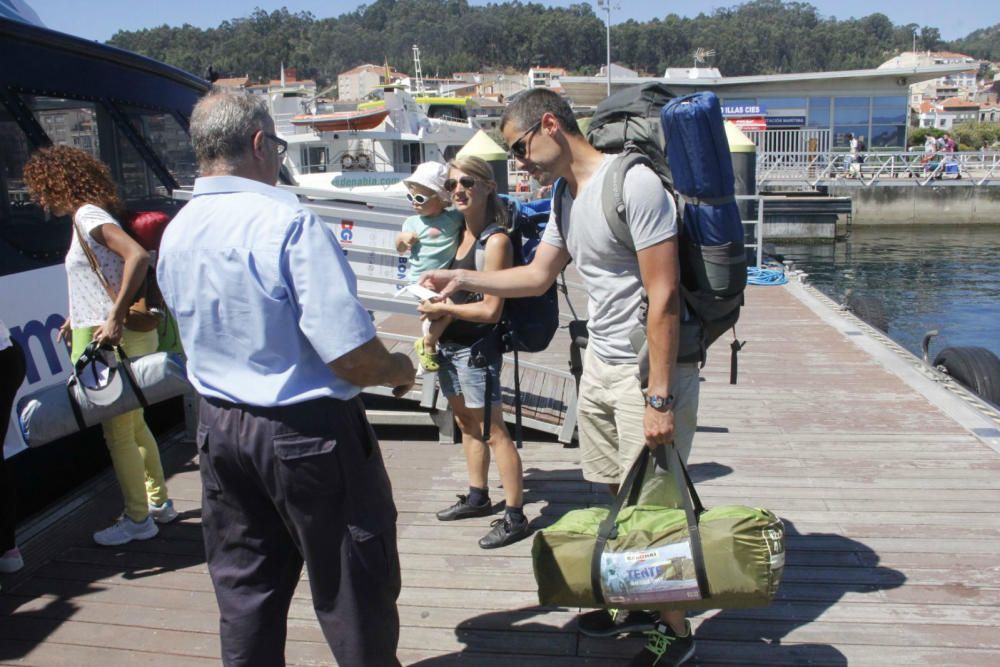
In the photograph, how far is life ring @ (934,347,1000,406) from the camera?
674 centimetres

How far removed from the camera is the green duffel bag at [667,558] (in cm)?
252

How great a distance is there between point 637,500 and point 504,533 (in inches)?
48.3

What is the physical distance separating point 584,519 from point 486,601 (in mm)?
875

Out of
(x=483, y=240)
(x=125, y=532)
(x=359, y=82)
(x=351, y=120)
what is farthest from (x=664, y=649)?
(x=359, y=82)

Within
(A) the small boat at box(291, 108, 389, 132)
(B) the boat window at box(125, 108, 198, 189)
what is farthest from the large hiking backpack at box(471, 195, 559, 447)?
(A) the small boat at box(291, 108, 389, 132)

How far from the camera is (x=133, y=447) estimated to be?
151 inches

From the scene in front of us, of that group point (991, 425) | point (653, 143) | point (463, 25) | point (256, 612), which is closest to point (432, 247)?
point (653, 143)

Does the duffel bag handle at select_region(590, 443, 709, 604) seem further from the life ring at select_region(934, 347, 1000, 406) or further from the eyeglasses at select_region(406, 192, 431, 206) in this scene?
the life ring at select_region(934, 347, 1000, 406)

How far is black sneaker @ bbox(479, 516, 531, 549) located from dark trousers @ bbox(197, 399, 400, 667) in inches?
59.6

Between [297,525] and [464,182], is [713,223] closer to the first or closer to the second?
[464,182]

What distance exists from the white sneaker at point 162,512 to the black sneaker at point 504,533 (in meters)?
1.52

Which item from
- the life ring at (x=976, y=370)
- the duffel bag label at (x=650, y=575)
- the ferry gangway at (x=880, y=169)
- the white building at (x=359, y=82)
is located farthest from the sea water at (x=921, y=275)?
the white building at (x=359, y=82)

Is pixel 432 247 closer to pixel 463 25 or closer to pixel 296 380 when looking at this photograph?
pixel 296 380

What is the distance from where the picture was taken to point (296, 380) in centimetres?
219
